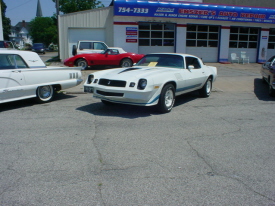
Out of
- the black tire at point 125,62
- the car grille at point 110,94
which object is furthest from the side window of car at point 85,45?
the car grille at point 110,94

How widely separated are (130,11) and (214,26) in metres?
6.82

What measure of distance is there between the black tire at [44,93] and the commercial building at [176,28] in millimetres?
11455

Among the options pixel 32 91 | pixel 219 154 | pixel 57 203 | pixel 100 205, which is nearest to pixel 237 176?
pixel 219 154

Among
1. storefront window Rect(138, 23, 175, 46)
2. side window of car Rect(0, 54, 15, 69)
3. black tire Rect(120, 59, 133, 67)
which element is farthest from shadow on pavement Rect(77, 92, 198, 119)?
storefront window Rect(138, 23, 175, 46)

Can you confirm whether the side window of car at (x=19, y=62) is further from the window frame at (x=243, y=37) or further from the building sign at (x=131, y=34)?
the window frame at (x=243, y=37)

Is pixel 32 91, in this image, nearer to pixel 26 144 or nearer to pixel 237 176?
pixel 26 144

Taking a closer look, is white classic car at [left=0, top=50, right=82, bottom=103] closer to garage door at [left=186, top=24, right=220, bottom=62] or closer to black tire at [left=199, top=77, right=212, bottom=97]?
black tire at [left=199, top=77, right=212, bottom=97]

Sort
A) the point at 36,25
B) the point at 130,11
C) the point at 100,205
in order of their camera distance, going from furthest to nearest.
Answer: the point at 36,25, the point at 130,11, the point at 100,205

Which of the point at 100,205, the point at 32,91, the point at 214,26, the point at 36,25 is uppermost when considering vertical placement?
the point at 36,25

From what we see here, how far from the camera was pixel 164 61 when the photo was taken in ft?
25.5

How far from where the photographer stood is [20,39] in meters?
94.1

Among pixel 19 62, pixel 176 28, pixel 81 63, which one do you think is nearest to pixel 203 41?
pixel 176 28

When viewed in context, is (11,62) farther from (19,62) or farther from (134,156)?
(134,156)

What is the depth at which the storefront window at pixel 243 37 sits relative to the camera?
857 inches
